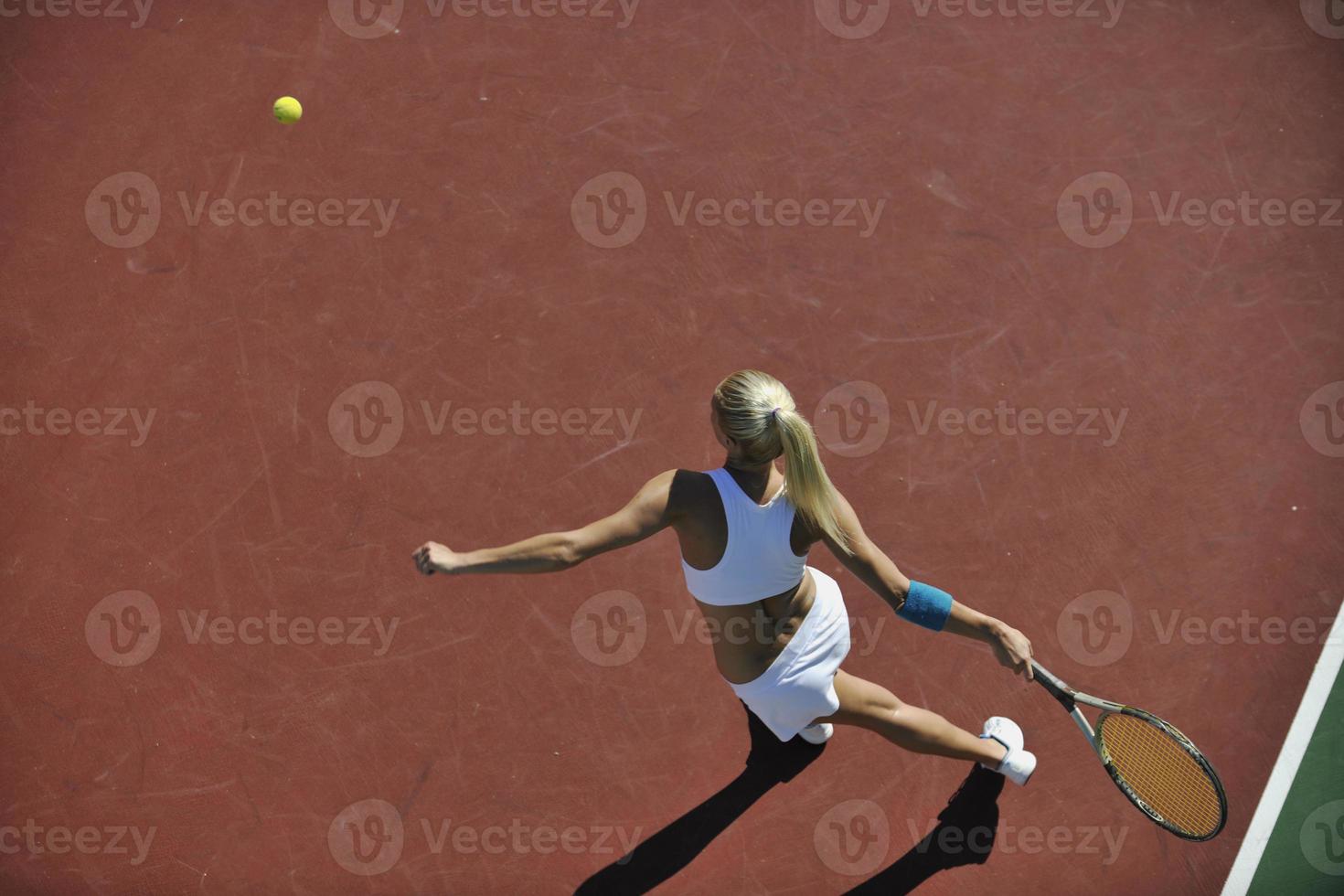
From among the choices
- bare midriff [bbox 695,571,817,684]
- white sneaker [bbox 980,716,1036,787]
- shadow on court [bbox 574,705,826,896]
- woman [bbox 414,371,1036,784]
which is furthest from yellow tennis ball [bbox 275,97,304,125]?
white sneaker [bbox 980,716,1036,787]

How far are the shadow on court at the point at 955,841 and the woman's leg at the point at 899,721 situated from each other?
17.4 inches

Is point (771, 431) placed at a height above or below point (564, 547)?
above

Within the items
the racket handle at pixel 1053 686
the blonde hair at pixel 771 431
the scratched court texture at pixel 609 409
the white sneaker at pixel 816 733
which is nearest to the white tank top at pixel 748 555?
the blonde hair at pixel 771 431

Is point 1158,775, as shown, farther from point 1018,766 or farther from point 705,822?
point 705,822

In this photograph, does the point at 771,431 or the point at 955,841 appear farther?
the point at 955,841

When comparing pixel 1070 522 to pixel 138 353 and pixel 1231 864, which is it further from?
pixel 138 353

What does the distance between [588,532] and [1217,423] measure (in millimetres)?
3436

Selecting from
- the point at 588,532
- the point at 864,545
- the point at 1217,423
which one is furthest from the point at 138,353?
the point at 1217,423

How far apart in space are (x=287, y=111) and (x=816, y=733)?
3.98m

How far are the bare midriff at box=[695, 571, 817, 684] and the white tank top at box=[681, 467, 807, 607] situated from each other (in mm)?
71

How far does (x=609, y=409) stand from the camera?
17.5 ft

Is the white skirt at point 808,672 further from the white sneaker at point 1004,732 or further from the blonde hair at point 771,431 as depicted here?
the white sneaker at point 1004,732

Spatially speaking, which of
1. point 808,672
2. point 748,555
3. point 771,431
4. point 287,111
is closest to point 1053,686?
point 808,672

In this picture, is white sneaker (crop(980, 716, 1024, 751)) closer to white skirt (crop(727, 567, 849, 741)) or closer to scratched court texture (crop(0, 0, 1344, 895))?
scratched court texture (crop(0, 0, 1344, 895))
